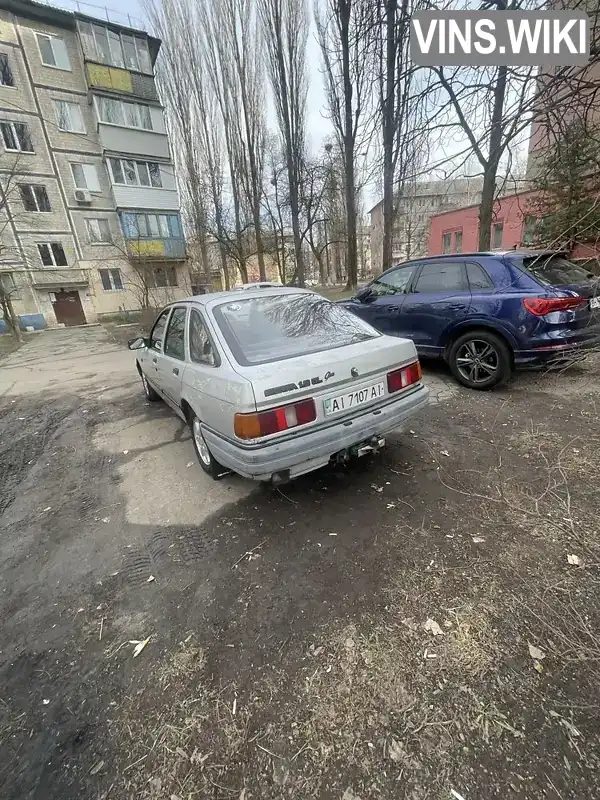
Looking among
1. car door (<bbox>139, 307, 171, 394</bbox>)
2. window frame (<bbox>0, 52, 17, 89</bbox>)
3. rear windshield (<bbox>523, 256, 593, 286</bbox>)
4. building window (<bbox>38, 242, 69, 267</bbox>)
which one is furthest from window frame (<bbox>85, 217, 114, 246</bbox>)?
rear windshield (<bbox>523, 256, 593, 286</bbox>)

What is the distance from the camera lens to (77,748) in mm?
1453

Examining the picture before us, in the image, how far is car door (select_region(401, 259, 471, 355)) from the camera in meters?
4.78

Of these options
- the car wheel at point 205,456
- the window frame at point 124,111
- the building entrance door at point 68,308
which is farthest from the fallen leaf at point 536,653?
the window frame at point 124,111

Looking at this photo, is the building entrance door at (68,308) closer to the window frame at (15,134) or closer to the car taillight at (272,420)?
the window frame at (15,134)

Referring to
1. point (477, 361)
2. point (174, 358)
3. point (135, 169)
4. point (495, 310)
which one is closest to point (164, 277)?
point (135, 169)

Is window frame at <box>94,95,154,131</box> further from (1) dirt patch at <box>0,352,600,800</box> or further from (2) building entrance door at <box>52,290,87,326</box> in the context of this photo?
(1) dirt patch at <box>0,352,600,800</box>

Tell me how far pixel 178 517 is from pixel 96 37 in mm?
29676

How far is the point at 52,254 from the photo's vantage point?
21.9m

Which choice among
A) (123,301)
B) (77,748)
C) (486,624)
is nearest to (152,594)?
(77,748)

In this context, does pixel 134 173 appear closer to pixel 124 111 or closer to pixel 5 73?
pixel 124 111

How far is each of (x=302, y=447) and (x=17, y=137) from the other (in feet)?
92.7

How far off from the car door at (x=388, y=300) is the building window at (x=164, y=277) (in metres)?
21.8

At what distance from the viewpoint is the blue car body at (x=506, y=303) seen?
162 inches

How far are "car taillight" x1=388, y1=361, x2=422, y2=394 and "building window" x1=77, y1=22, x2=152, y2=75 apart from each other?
2850cm
